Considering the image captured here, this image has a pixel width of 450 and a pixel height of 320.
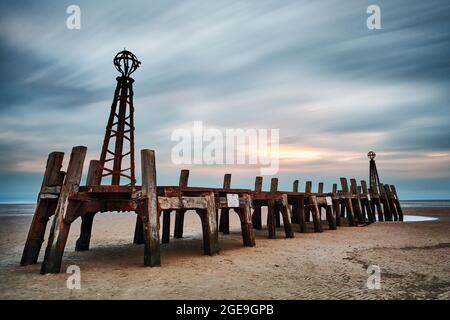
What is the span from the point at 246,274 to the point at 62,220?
13.2ft

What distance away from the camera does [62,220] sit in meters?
6.73

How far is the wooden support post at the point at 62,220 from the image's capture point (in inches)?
261

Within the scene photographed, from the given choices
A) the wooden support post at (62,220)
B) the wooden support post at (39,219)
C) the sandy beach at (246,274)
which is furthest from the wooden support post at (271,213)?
the wooden support post at (39,219)

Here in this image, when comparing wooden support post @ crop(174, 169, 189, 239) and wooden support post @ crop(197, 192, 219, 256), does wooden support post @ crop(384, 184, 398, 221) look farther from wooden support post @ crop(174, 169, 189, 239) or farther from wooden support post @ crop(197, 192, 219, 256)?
wooden support post @ crop(197, 192, 219, 256)

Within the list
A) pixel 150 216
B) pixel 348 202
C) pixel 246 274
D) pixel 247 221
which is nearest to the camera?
pixel 246 274

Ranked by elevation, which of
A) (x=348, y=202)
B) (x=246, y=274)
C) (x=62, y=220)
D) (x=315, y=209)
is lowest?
(x=246, y=274)

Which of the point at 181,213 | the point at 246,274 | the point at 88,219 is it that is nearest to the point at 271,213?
the point at 181,213

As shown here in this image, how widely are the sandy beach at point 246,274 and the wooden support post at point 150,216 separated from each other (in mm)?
282

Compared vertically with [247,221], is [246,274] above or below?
below

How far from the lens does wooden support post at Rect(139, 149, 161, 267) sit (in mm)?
6992

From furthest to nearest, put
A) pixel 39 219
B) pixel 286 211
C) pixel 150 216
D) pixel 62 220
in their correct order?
pixel 286 211
pixel 39 219
pixel 150 216
pixel 62 220

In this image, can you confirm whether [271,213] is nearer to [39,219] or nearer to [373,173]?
[39,219]
